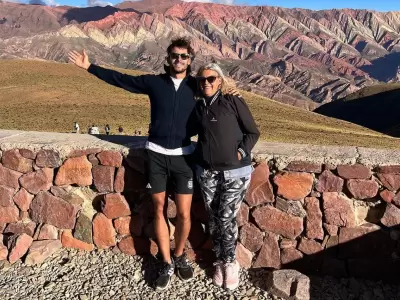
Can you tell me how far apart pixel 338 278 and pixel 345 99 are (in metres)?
118

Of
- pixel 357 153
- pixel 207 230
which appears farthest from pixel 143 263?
pixel 357 153

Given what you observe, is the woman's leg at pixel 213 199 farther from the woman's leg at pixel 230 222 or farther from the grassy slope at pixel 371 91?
the grassy slope at pixel 371 91

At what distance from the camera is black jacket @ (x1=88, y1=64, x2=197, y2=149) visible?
404 centimetres

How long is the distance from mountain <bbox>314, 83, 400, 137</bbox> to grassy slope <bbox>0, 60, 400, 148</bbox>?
4621 centimetres

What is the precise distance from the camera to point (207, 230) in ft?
15.5

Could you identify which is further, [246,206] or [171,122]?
[246,206]

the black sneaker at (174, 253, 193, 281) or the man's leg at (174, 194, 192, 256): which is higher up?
the man's leg at (174, 194, 192, 256)

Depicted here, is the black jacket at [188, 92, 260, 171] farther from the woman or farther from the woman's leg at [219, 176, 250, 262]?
the woman's leg at [219, 176, 250, 262]

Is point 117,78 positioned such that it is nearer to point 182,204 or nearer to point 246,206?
point 182,204

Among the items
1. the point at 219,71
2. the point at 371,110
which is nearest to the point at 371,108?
the point at 371,110

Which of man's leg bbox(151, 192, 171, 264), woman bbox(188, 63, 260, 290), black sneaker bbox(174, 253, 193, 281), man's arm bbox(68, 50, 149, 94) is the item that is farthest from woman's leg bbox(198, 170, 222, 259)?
man's arm bbox(68, 50, 149, 94)

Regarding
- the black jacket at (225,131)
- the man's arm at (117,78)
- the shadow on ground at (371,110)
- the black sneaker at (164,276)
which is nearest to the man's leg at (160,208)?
the black sneaker at (164,276)

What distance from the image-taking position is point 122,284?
4.47 m

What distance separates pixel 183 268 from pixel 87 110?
3647 centimetres
